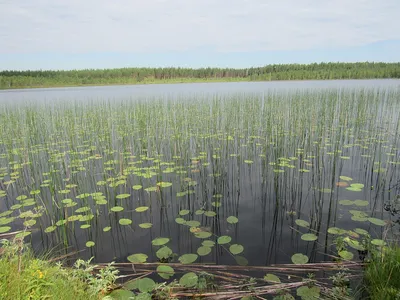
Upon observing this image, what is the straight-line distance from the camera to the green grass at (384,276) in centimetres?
170

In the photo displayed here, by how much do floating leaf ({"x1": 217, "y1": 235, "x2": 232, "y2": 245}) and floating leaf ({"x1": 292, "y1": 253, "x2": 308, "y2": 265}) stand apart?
672 millimetres

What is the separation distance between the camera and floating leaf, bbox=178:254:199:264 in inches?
98.6

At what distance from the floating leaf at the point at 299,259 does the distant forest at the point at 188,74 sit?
3935 centimetres

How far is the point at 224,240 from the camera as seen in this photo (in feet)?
9.27

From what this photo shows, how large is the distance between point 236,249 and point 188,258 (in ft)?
1.73

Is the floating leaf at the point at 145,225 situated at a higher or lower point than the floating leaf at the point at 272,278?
lower

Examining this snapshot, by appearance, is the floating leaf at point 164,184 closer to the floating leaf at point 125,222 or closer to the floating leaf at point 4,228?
the floating leaf at point 125,222

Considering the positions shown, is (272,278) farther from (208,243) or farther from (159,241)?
(159,241)

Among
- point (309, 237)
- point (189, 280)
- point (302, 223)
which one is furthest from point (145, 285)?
point (302, 223)

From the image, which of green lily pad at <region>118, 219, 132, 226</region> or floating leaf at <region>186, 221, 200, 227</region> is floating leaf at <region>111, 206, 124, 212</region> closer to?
green lily pad at <region>118, 219, 132, 226</region>

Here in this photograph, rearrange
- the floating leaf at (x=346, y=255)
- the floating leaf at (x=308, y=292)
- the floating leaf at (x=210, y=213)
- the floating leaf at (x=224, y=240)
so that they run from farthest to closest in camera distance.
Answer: the floating leaf at (x=210, y=213) → the floating leaf at (x=224, y=240) → the floating leaf at (x=346, y=255) → the floating leaf at (x=308, y=292)

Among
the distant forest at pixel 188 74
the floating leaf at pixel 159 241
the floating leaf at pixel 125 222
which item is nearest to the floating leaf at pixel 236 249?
the floating leaf at pixel 159 241

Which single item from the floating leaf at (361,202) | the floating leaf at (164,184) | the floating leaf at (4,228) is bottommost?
the floating leaf at (4,228)

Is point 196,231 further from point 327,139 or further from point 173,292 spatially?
point 327,139
